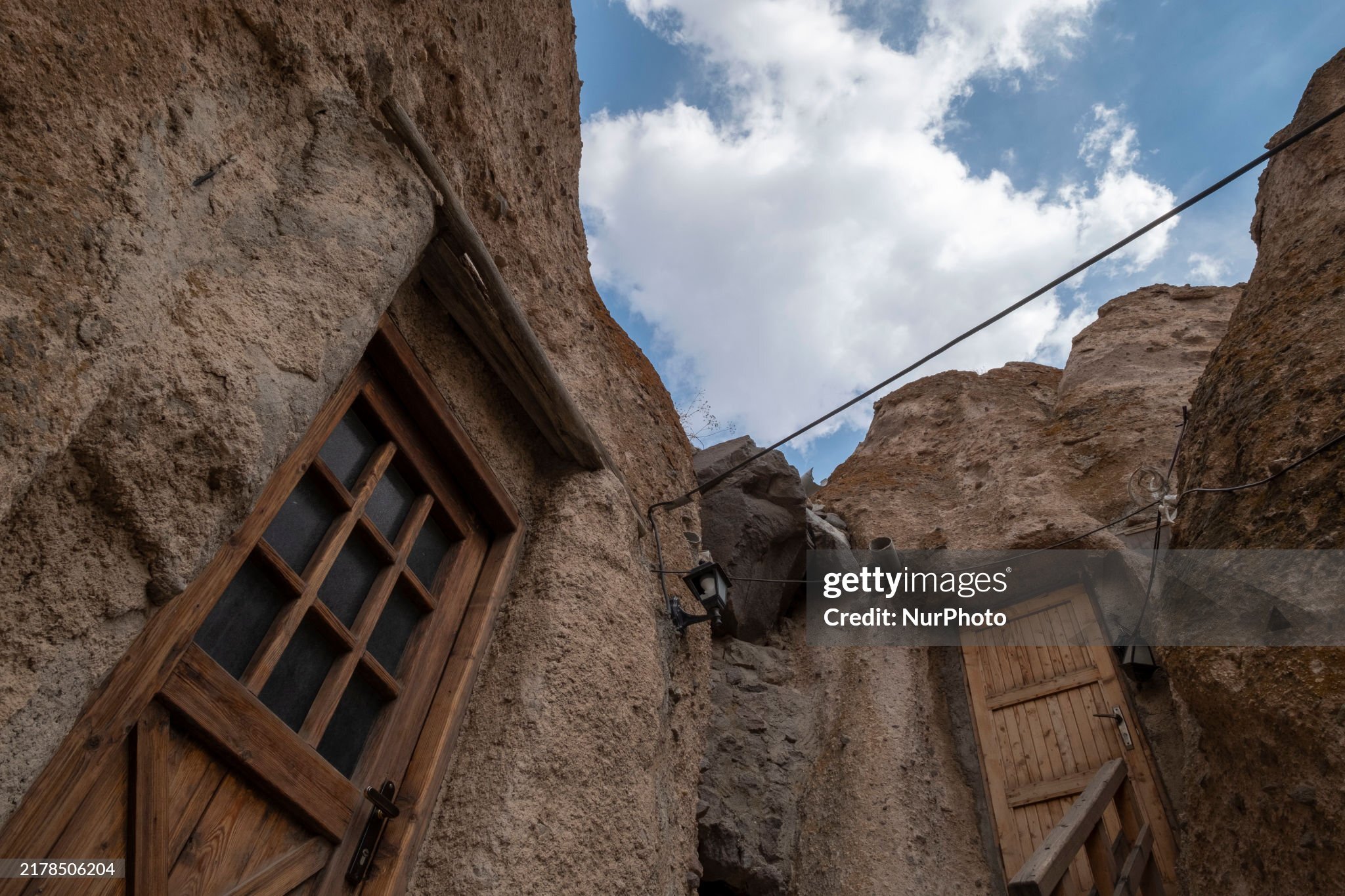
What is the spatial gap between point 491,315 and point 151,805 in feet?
5.90

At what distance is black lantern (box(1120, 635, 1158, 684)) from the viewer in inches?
184

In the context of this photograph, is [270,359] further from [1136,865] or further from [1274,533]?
[1136,865]

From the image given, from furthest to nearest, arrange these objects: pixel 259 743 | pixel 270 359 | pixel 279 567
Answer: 1. pixel 279 567
2. pixel 259 743
3. pixel 270 359

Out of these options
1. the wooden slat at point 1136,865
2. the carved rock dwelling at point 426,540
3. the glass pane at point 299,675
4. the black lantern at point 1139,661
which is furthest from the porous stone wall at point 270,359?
the black lantern at point 1139,661

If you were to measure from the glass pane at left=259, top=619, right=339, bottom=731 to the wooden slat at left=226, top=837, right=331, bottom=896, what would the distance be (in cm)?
31

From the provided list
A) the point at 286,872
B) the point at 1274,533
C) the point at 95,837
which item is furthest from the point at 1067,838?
the point at 95,837

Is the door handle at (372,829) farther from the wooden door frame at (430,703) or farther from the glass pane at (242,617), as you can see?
the glass pane at (242,617)

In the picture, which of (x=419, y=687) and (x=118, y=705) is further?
(x=419, y=687)

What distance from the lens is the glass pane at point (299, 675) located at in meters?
1.98

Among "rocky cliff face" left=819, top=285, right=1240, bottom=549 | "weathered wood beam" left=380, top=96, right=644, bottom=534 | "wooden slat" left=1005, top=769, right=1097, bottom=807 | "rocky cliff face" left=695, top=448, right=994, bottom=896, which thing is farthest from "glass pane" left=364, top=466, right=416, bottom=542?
"rocky cliff face" left=819, top=285, right=1240, bottom=549

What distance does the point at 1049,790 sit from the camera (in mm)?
4688

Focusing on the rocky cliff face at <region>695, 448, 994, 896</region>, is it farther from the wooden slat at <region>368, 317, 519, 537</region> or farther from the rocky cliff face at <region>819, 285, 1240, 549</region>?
the wooden slat at <region>368, 317, 519, 537</region>

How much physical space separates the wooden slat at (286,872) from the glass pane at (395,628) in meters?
0.55

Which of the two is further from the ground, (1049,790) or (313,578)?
(1049,790)
